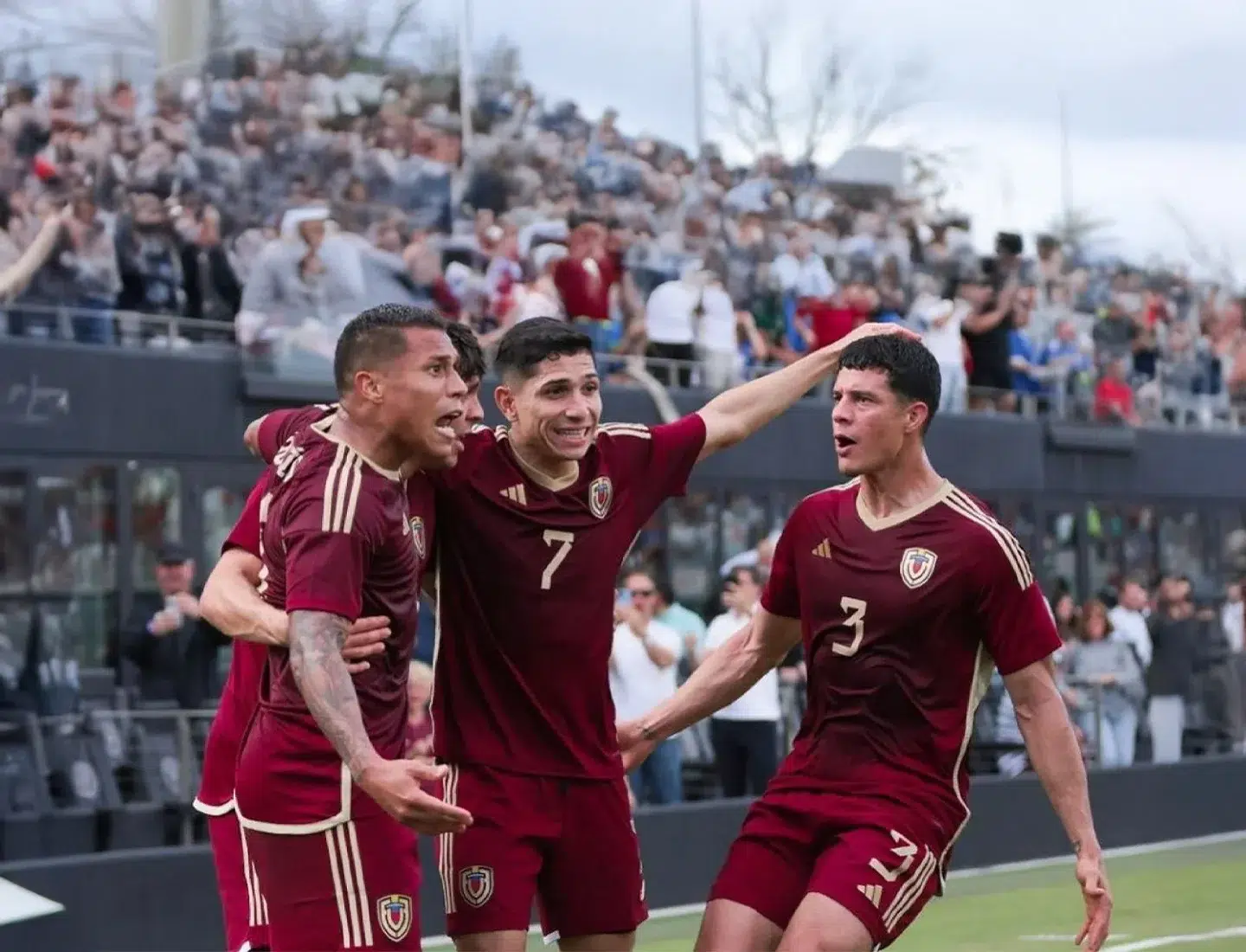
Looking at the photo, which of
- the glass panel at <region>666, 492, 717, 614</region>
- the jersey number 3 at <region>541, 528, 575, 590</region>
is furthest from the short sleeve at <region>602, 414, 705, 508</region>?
the glass panel at <region>666, 492, 717, 614</region>

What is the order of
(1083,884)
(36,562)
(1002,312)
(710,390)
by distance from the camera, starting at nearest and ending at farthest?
1. (1083,884)
2. (36,562)
3. (710,390)
4. (1002,312)

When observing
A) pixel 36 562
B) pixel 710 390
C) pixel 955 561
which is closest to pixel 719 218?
pixel 710 390

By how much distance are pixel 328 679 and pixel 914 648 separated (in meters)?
1.73

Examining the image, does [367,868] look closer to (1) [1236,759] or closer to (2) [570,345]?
(2) [570,345]

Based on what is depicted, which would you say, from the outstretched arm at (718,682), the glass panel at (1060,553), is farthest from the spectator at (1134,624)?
the outstretched arm at (718,682)

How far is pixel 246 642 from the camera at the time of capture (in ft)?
20.4

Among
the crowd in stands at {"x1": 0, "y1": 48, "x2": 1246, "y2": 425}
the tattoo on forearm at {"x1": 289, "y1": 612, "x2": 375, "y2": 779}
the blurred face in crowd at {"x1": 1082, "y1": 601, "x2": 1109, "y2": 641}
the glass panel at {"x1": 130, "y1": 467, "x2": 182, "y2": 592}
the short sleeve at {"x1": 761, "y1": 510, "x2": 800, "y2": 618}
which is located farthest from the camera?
the blurred face in crowd at {"x1": 1082, "y1": 601, "x2": 1109, "y2": 641}

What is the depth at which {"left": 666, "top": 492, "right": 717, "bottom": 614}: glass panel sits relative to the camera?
17.2 meters

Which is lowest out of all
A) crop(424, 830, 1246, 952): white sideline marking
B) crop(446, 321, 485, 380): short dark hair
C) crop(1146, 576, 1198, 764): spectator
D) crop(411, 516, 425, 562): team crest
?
crop(424, 830, 1246, 952): white sideline marking

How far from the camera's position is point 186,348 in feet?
48.1

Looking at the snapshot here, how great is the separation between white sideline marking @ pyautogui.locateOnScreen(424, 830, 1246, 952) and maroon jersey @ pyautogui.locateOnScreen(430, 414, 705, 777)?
575 cm

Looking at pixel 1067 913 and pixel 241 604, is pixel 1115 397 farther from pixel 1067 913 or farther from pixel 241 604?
pixel 241 604

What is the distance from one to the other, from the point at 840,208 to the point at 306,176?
7.69m

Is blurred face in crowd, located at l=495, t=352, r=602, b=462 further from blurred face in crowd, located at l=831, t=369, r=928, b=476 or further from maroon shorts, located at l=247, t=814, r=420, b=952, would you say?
maroon shorts, located at l=247, t=814, r=420, b=952
